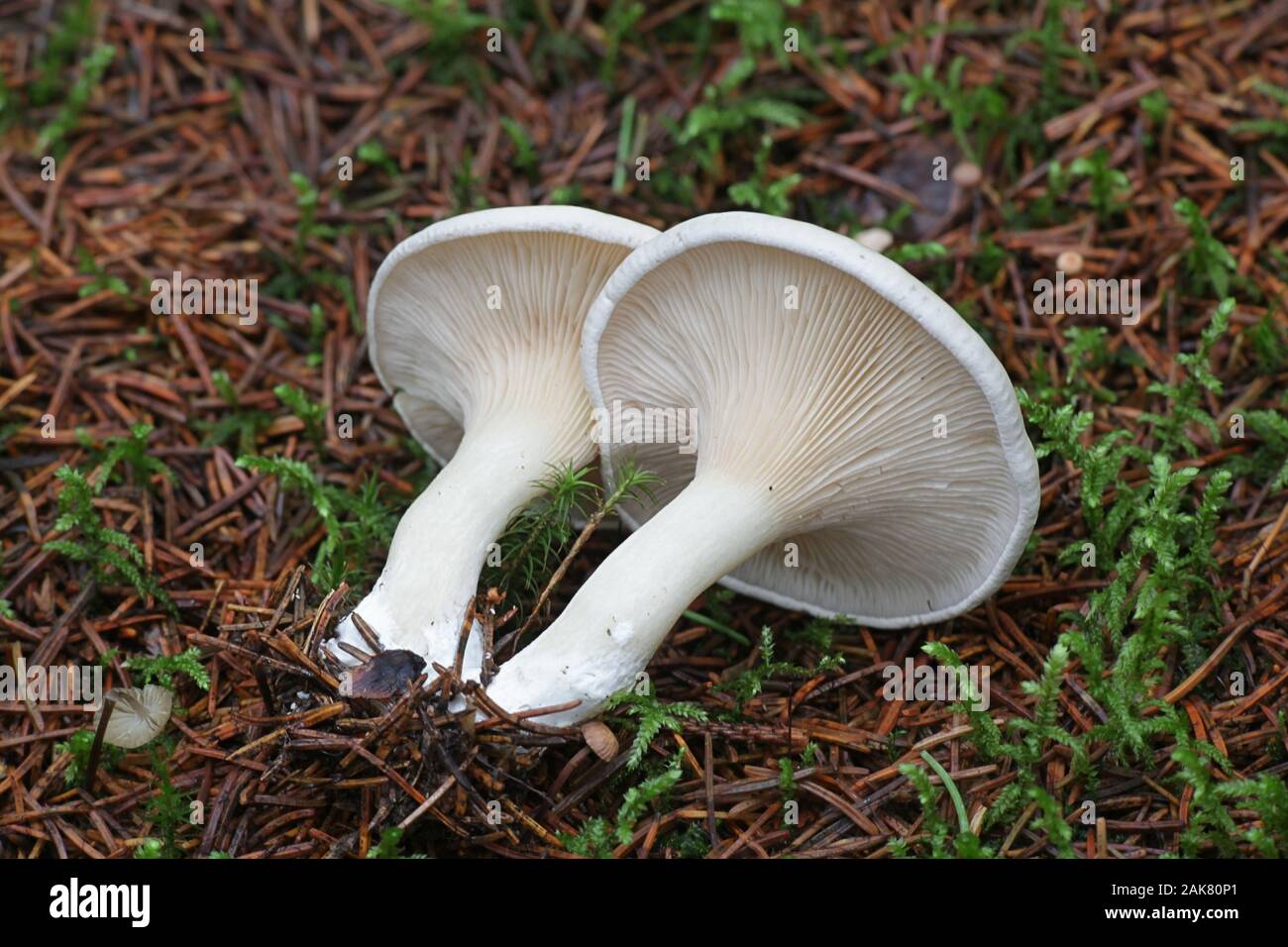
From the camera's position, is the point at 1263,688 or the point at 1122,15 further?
the point at 1122,15

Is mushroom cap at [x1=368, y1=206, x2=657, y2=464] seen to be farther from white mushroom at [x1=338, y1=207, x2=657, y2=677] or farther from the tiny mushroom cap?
the tiny mushroom cap

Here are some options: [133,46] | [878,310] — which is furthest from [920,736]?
[133,46]

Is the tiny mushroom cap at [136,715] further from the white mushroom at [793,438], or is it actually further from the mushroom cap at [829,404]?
the mushroom cap at [829,404]

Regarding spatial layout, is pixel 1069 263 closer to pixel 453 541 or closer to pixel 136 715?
pixel 453 541

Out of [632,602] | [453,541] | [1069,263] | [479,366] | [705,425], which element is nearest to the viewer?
[632,602]

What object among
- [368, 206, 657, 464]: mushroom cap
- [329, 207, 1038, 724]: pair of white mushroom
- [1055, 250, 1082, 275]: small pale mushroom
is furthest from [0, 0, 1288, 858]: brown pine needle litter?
[368, 206, 657, 464]: mushroom cap

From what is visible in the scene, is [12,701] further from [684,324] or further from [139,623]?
[684,324]

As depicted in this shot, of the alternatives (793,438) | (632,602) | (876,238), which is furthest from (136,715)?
(876,238)
